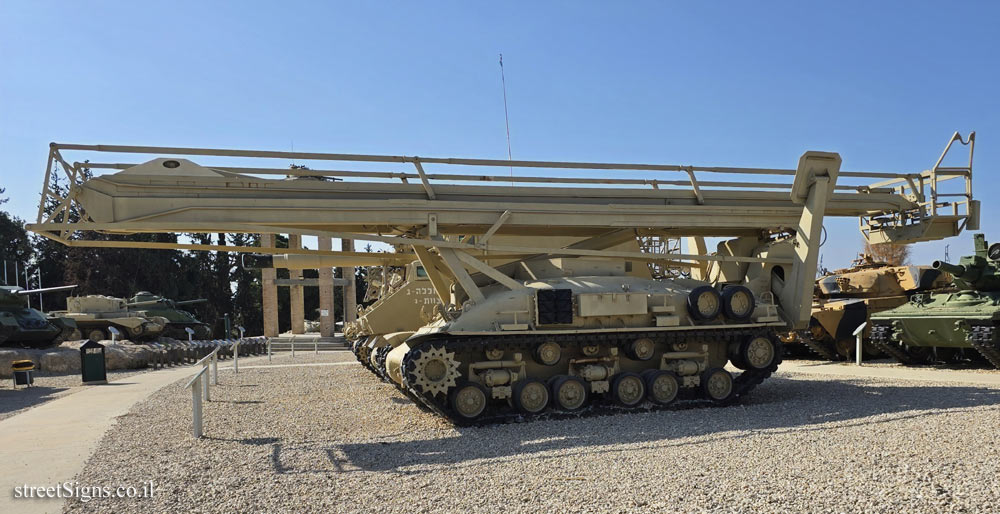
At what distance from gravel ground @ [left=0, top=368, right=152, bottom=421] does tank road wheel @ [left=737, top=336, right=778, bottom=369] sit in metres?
11.4

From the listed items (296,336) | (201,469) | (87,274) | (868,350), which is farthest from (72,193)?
(87,274)

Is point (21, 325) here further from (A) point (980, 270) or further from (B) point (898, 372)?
(A) point (980, 270)

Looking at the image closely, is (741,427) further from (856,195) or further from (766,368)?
(856,195)

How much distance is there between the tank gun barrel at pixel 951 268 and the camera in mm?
15391

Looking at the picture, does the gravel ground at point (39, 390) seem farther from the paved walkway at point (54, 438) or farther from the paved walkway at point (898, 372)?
the paved walkway at point (898, 372)

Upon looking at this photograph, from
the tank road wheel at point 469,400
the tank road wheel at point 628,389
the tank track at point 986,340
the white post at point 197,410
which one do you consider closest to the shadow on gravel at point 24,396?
the white post at point 197,410

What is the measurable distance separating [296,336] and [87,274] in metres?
22.3

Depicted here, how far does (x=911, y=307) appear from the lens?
16.9 metres

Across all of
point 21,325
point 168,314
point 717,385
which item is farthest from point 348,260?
point 168,314

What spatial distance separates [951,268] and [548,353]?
34.3 ft

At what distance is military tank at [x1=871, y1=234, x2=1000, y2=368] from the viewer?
1479 cm

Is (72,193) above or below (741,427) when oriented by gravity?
above

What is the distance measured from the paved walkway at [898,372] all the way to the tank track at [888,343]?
638 mm

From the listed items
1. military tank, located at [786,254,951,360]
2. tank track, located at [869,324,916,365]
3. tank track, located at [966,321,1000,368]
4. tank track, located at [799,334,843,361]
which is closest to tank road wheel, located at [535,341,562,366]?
tank track, located at [966,321,1000,368]
